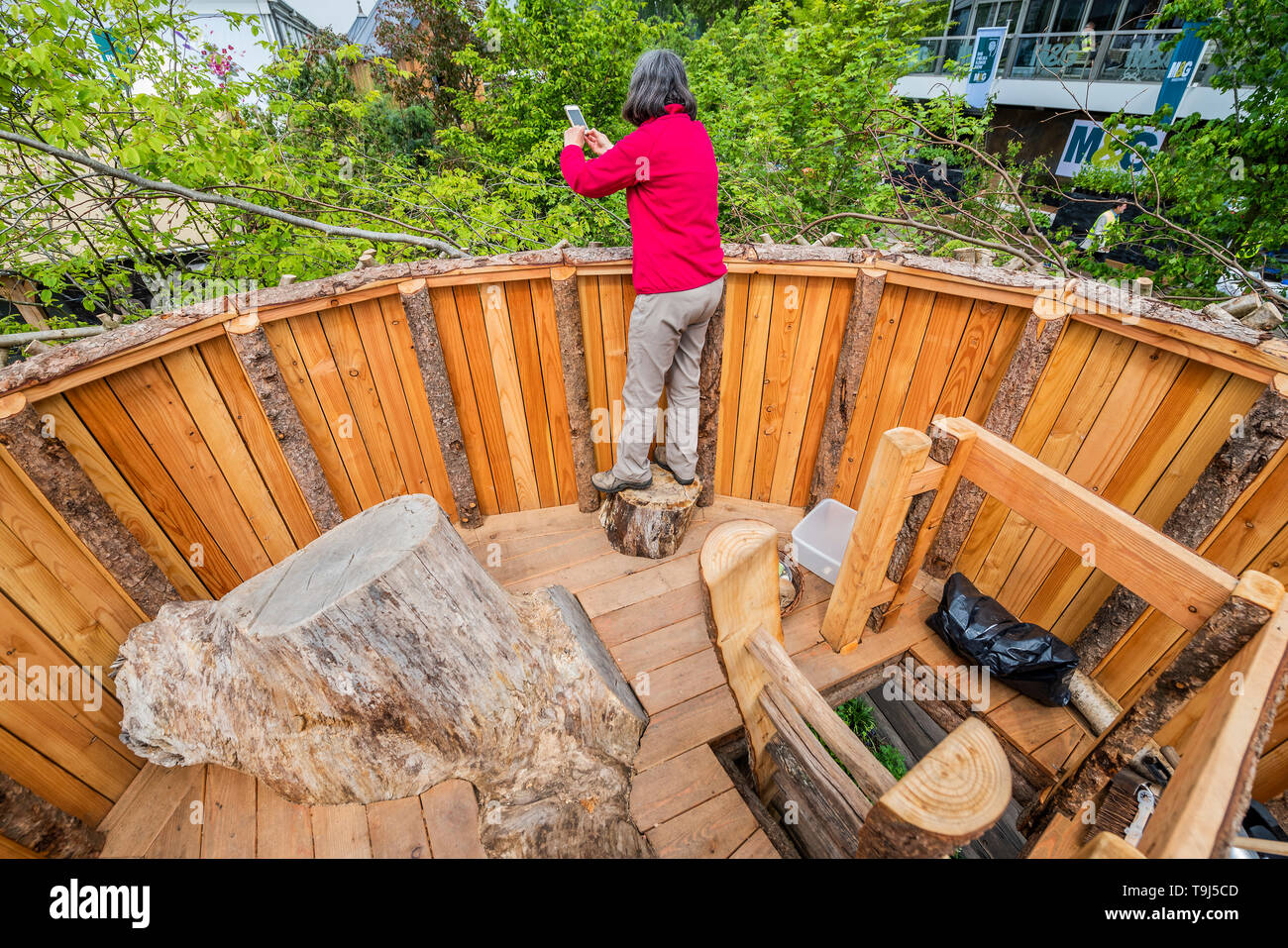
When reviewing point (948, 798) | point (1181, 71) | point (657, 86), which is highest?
point (1181, 71)

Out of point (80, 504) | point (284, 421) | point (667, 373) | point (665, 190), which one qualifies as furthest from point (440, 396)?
point (665, 190)

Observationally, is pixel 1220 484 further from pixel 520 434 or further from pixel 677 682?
pixel 520 434

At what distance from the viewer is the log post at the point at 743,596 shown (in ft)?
5.02

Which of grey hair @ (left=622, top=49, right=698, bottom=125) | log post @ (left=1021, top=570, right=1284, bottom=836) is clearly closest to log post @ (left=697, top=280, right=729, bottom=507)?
grey hair @ (left=622, top=49, right=698, bottom=125)

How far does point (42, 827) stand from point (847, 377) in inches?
161

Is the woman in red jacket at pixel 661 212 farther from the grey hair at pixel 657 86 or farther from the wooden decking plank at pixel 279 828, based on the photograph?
the wooden decking plank at pixel 279 828

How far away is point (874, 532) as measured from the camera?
232 cm

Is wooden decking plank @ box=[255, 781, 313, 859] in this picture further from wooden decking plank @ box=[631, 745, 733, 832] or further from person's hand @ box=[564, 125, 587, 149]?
person's hand @ box=[564, 125, 587, 149]

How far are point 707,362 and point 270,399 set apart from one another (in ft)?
7.70

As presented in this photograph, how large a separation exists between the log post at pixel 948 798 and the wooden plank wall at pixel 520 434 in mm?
1933

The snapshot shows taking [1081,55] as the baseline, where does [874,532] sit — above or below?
below

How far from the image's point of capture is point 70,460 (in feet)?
7.03

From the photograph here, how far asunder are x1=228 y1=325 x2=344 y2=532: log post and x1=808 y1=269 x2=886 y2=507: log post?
9.71 feet
